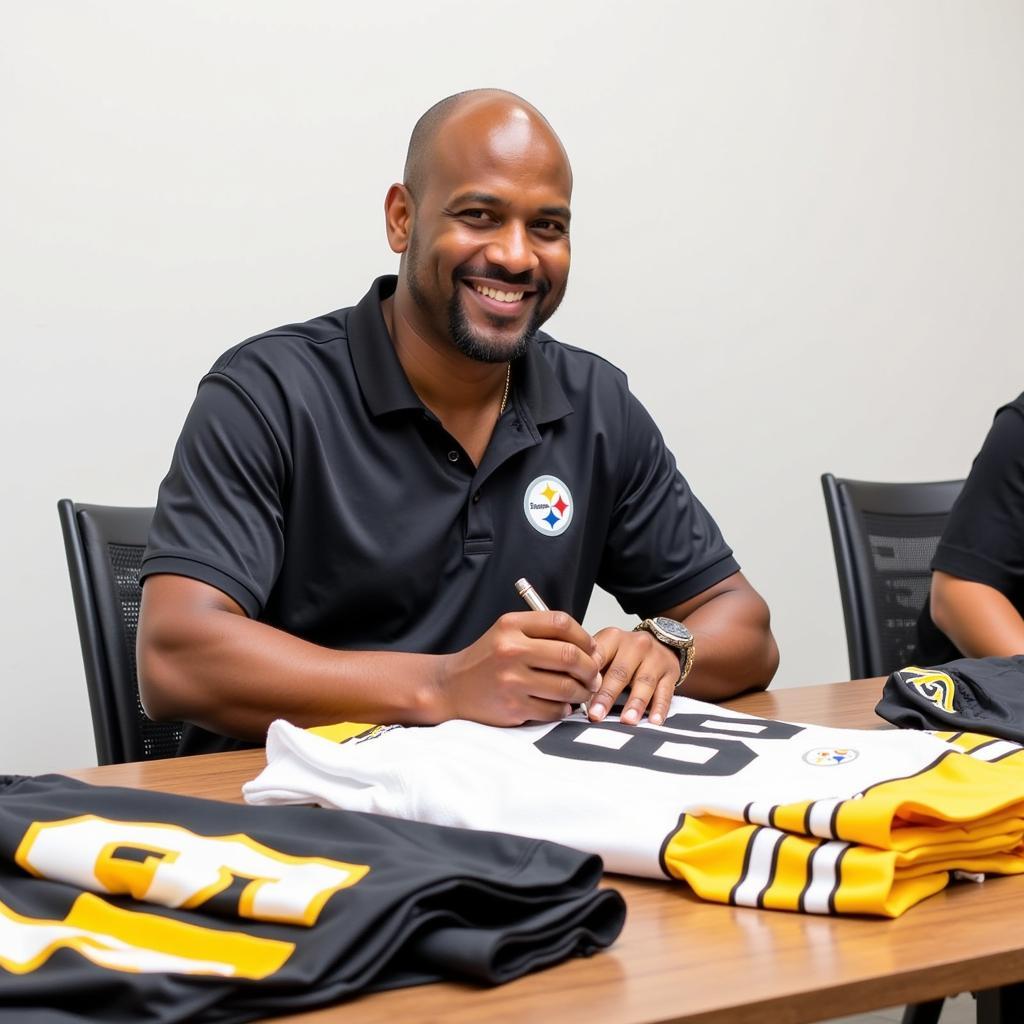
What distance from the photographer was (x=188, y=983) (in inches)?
27.6

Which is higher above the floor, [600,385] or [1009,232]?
[1009,232]

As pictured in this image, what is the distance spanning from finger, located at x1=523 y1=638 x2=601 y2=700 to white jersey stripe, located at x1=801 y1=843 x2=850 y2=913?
1.50ft

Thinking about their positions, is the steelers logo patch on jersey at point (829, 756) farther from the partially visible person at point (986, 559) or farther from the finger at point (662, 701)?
the partially visible person at point (986, 559)

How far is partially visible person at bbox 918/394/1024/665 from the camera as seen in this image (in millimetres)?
1928

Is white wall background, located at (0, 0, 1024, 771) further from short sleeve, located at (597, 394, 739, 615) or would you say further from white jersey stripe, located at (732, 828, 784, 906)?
white jersey stripe, located at (732, 828, 784, 906)

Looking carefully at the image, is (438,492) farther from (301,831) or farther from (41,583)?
(41,583)

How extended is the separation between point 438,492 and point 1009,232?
2.93m

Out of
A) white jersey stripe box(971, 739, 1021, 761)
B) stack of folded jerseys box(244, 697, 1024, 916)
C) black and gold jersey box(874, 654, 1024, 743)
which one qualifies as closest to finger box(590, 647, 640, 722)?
stack of folded jerseys box(244, 697, 1024, 916)


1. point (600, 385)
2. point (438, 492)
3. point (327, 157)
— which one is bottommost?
point (438, 492)

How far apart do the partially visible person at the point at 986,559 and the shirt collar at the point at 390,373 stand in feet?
2.03

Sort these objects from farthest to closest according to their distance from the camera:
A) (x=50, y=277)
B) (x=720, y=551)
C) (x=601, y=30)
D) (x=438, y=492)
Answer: (x=601, y=30) → (x=50, y=277) → (x=720, y=551) → (x=438, y=492)

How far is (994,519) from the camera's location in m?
2.03

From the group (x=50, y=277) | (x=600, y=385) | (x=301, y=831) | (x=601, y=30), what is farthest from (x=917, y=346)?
(x=301, y=831)

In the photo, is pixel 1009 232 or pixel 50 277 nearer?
pixel 50 277
